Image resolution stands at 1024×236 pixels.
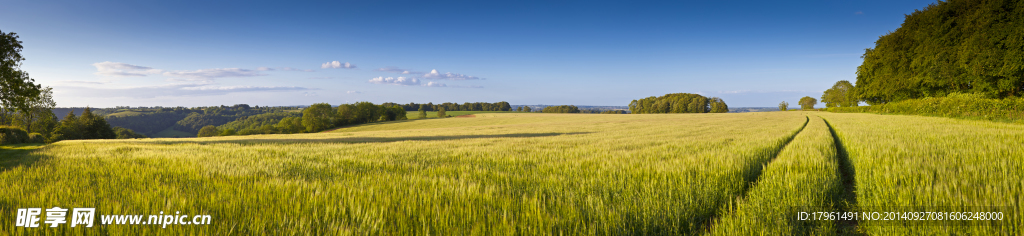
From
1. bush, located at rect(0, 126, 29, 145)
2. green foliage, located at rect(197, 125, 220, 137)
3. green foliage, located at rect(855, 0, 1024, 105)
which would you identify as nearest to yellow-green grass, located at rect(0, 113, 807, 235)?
bush, located at rect(0, 126, 29, 145)

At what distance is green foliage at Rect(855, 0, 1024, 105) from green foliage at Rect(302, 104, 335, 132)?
9135 centimetres

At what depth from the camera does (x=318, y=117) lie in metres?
78.8

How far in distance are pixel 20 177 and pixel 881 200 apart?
29.0 feet

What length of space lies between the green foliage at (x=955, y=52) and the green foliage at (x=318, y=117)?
300 feet

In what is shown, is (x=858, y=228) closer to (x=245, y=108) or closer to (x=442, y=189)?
(x=442, y=189)

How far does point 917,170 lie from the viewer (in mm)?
3818

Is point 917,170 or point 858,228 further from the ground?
point 917,170

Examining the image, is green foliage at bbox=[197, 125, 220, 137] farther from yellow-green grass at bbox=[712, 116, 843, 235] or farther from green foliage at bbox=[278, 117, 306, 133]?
yellow-green grass at bbox=[712, 116, 843, 235]

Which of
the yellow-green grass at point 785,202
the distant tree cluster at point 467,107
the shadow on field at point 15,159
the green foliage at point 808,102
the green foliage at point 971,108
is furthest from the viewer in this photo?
the distant tree cluster at point 467,107

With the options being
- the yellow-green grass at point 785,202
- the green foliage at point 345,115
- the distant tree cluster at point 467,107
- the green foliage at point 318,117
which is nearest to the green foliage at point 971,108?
the yellow-green grass at point 785,202

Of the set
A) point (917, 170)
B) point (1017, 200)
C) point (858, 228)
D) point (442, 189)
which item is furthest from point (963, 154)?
point (442, 189)

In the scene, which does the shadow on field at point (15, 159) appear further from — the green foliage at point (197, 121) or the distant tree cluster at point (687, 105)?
the green foliage at point (197, 121)

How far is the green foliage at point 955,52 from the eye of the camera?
25.5m

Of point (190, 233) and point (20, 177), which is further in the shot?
point (20, 177)
